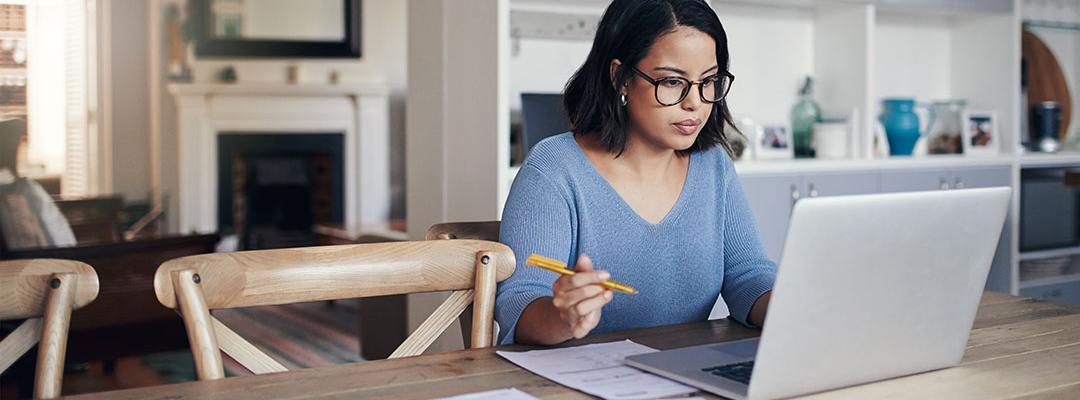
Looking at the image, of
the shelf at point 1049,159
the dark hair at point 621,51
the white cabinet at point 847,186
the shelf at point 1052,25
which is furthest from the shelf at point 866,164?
the dark hair at point 621,51

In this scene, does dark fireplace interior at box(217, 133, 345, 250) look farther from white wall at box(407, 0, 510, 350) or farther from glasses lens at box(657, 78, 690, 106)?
glasses lens at box(657, 78, 690, 106)

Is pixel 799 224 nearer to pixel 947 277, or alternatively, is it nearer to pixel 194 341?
pixel 947 277

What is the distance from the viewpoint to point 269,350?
4801 millimetres

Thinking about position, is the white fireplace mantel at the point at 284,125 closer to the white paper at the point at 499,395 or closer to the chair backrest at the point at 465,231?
the chair backrest at the point at 465,231

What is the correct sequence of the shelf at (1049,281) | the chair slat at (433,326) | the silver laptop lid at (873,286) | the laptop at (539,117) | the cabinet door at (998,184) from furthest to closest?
1. the shelf at (1049,281)
2. the cabinet door at (998,184)
3. the laptop at (539,117)
4. the chair slat at (433,326)
5. the silver laptop lid at (873,286)

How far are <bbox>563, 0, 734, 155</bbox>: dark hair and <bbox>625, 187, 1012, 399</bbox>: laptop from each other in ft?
1.84

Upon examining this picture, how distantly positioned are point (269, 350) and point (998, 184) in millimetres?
3123

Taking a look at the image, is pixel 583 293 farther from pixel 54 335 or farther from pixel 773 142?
pixel 773 142

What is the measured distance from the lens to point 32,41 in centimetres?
757

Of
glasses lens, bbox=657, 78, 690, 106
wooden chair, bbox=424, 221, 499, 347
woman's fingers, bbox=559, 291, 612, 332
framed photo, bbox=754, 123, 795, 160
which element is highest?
glasses lens, bbox=657, 78, 690, 106

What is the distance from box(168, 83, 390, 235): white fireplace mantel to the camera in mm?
7281

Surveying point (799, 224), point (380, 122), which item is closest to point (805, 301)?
point (799, 224)

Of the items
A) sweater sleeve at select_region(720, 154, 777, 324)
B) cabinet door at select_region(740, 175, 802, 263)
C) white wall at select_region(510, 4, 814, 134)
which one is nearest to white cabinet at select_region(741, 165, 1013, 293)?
cabinet door at select_region(740, 175, 802, 263)

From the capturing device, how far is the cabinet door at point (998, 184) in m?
4.25
